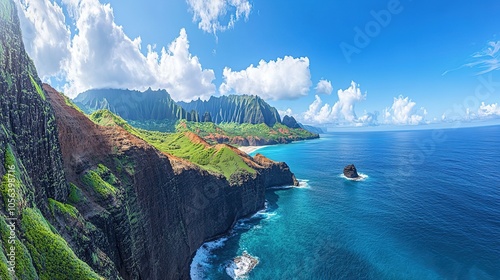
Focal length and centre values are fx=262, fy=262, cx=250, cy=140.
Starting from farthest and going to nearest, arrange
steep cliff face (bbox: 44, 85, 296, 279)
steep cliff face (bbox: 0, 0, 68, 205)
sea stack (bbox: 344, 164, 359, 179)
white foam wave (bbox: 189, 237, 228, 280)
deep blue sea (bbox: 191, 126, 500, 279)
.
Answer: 1. sea stack (bbox: 344, 164, 359, 179)
2. white foam wave (bbox: 189, 237, 228, 280)
3. deep blue sea (bbox: 191, 126, 500, 279)
4. steep cliff face (bbox: 44, 85, 296, 279)
5. steep cliff face (bbox: 0, 0, 68, 205)

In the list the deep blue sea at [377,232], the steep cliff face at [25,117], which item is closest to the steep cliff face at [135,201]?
the steep cliff face at [25,117]

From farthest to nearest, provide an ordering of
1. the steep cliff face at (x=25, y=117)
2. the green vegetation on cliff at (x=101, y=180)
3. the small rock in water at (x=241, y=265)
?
the small rock in water at (x=241, y=265), the green vegetation on cliff at (x=101, y=180), the steep cliff face at (x=25, y=117)

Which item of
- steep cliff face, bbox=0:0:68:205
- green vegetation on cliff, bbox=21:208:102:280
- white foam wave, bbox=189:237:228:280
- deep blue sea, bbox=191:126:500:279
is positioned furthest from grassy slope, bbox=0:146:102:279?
deep blue sea, bbox=191:126:500:279

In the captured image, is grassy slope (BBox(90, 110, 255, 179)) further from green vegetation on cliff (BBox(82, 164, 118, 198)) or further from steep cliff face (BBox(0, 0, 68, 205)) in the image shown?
steep cliff face (BBox(0, 0, 68, 205))

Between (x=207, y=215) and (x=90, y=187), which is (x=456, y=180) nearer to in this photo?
(x=207, y=215)

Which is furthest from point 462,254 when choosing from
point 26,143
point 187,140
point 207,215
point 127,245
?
point 187,140

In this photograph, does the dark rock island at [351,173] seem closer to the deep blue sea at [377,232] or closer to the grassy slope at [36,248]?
the deep blue sea at [377,232]
